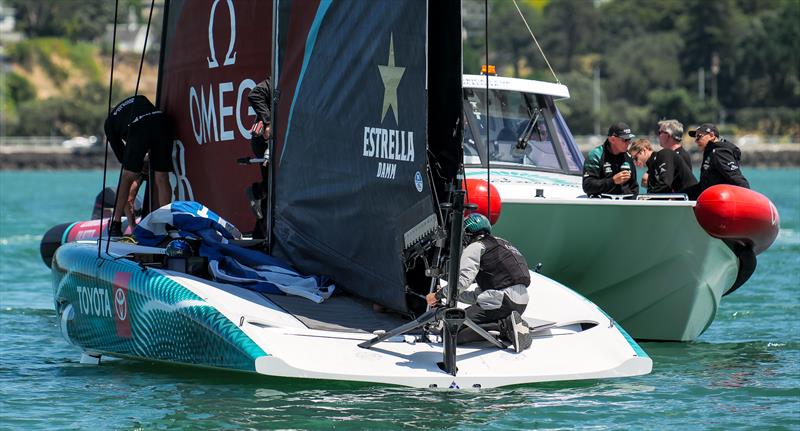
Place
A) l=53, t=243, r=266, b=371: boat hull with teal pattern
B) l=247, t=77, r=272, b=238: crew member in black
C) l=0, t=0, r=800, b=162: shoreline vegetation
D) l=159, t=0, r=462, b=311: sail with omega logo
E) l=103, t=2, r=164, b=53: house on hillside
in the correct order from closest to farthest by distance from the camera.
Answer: l=159, t=0, r=462, b=311: sail with omega logo < l=53, t=243, r=266, b=371: boat hull with teal pattern < l=247, t=77, r=272, b=238: crew member in black < l=0, t=0, r=800, b=162: shoreline vegetation < l=103, t=2, r=164, b=53: house on hillside

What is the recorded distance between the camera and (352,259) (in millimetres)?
10273

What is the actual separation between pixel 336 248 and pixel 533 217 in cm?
295

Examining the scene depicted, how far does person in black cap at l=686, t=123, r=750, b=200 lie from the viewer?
1212cm

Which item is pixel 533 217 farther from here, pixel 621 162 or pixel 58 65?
pixel 58 65

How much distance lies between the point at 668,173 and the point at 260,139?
3420 mm

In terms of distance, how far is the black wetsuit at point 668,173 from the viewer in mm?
12719

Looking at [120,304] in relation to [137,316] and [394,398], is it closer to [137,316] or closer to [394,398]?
[137,316]

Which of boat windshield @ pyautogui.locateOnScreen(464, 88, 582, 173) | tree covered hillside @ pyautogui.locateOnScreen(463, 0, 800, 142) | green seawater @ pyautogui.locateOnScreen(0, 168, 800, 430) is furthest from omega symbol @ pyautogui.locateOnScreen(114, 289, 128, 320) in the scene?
tree covered hillside @ pyautogui.locateOnScreen(463, 0, 800, 142)

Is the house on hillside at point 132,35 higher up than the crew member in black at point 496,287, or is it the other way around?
the house on hillside at point 132,35

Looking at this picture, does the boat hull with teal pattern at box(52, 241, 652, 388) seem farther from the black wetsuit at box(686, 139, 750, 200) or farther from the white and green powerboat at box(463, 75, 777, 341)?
the black wetsuit at box(686, 139, 750, 200)

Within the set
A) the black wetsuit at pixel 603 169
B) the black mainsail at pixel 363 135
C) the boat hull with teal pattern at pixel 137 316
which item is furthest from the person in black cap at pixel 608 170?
the boat hull with teal pattern at pixel 137 316

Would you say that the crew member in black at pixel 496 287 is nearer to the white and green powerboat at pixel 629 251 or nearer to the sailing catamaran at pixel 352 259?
the sailing catamaran at pixel 352 259

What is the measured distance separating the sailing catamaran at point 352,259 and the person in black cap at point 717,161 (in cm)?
193

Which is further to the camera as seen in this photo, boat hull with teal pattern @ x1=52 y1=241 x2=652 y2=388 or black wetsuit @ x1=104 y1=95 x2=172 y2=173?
black wetsuit @ x1=104 y1=95 x2=172 y2=173
